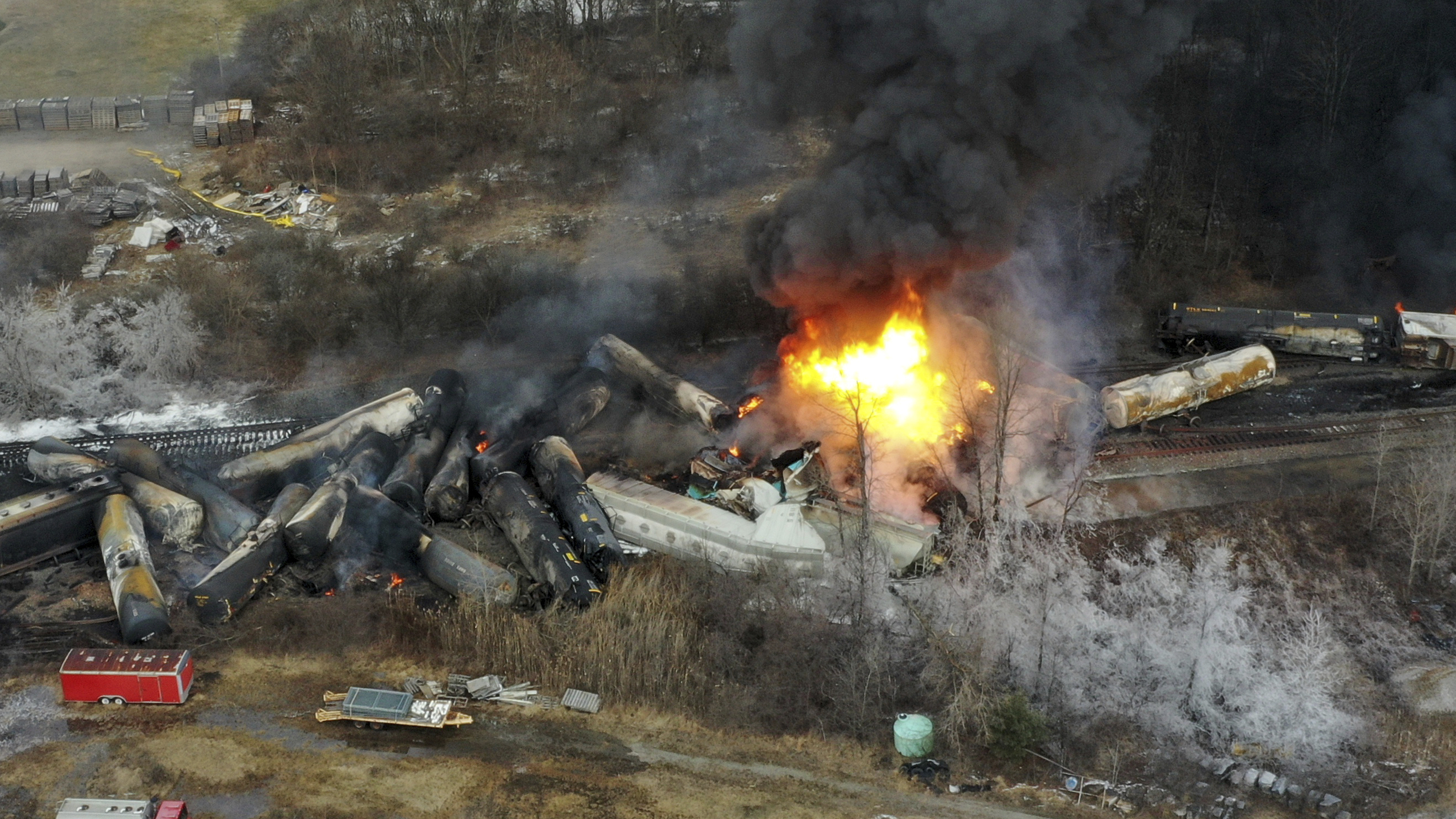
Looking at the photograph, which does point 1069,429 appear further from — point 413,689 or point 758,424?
point 413,689

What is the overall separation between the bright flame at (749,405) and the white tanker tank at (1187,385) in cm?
854

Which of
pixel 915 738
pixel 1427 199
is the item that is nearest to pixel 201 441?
pixel 915 738

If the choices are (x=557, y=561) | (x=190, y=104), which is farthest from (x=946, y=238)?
(x=190, y=104)

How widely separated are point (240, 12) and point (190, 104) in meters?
10.5

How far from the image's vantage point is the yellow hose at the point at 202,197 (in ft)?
134

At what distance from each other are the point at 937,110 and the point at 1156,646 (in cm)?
1209

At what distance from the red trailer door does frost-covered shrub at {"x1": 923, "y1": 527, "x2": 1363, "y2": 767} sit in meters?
14.7

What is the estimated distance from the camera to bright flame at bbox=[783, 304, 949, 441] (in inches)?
1137

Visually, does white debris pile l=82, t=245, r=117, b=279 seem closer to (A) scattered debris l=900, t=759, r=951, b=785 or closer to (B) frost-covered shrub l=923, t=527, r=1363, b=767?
(B) frost-covered shrub l=923, t=527, r=1363, b=767

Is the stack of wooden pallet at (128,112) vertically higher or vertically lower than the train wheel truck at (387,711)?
higher

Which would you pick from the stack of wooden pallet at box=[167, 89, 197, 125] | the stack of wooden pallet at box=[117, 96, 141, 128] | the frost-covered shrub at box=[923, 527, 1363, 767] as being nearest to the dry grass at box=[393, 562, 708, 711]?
the frost-covered shrub at box=[923, 527, 1363, 767]

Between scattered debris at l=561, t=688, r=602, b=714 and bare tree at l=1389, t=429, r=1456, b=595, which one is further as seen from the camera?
bare tree at l=1389, t=429, r=1456, b=595

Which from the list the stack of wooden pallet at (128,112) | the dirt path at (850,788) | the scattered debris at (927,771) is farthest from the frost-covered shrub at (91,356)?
the scattered debris at (927,771)

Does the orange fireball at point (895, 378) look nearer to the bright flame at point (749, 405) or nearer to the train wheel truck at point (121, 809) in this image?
the bright flame at point (749, 405)
